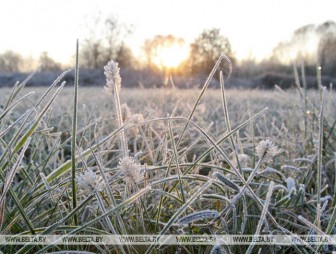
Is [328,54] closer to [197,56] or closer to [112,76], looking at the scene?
[197,56]

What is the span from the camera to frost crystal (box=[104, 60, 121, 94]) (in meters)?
0.49

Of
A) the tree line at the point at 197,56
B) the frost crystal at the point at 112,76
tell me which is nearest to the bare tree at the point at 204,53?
the tree line at the point at 197,56

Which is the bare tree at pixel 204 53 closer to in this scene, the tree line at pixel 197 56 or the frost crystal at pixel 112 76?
the tree line at pixel 197 56

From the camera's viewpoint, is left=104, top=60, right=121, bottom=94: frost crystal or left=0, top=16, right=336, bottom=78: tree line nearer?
left=104, top=60, right=121, bottom=94: frost crystal

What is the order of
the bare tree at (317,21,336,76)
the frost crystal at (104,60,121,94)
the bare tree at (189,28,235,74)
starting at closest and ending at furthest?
the frost crystal at (104,60,121,94), the bare tree at (189,28,235,74), the bare tree at (317,21,336,76)

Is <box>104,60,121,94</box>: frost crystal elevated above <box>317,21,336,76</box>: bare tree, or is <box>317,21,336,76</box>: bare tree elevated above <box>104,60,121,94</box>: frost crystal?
<box>317,21,336,76</box>: bare tree

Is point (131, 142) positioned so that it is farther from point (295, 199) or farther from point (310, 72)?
point (310, 72)

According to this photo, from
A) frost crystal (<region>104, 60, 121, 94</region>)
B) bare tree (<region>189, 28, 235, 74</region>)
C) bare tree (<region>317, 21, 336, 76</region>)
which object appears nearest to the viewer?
frost crystal (<region>104, 60, 121, 94</region>)

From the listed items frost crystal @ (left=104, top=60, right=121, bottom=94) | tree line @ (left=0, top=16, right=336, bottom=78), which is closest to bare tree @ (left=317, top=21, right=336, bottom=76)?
tree line @ (left=0, top=16, right=336, bottom=78)

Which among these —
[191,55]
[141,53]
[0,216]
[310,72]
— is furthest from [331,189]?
[141,53]

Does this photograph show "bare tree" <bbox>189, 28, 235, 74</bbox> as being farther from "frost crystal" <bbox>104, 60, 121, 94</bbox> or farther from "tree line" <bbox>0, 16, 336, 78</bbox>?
"frost crystal" <bbox>104, 60, 121, 94</bbox>

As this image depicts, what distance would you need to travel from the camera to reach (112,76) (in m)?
0.50

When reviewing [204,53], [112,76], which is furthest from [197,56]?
[112,76]

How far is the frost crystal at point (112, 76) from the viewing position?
49cm
